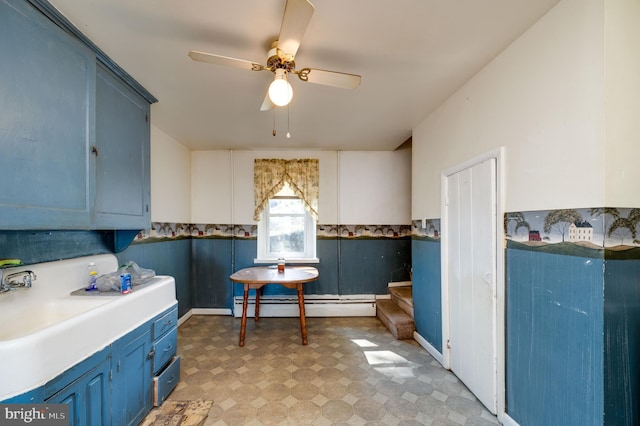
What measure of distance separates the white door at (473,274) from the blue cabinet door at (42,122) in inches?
106

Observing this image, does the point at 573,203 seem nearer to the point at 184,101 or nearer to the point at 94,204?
the point at 94,204

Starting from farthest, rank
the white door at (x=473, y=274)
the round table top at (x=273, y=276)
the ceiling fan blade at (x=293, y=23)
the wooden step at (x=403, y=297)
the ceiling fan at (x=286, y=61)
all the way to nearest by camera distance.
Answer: the wooden step at (x=403, y=297) < the round table top at (x=273, y=276) < the white door at (x=473, y=274) < the ceiling fan at (x=286, y=61) < the ceiling fan blade at (x=293, y=23)

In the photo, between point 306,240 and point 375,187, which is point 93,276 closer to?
point 306,240

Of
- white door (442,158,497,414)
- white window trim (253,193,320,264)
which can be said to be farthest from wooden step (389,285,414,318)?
white window trim (253,193,320,264)

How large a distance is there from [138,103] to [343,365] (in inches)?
120

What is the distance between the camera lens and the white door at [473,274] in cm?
193

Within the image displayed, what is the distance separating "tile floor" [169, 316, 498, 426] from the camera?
1.96 metres

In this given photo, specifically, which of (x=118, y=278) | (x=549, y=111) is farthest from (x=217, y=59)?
(x=549, y=111)

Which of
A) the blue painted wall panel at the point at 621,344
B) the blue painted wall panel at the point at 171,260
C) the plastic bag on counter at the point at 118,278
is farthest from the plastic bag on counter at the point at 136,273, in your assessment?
the blue painted wall panel at the point at 621,344

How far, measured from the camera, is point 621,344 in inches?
48.9

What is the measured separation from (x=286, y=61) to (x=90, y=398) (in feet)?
7.06

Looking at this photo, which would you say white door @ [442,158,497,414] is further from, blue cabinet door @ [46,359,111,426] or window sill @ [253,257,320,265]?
blue cabinet door @ [46,359,111,426]

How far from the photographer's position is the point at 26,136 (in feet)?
4.29

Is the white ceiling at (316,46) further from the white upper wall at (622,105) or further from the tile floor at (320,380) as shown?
the tile floor at (320,380)
